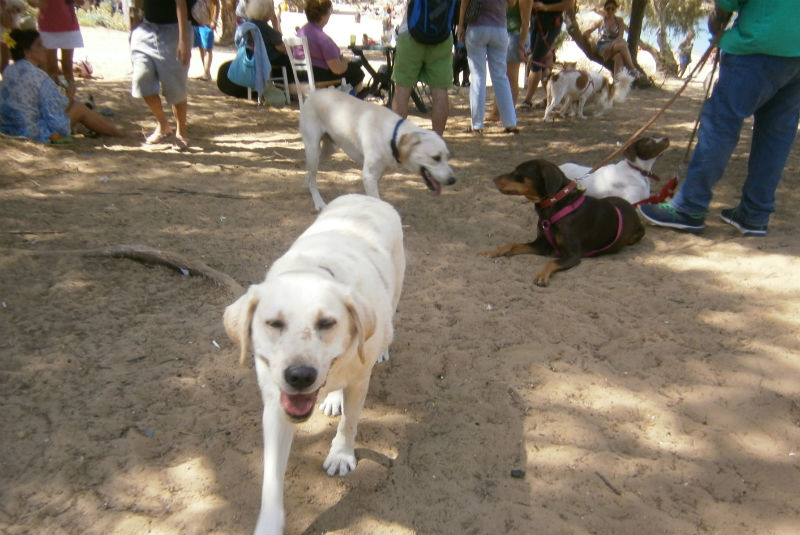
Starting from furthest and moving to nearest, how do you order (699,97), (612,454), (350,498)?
(699,97)
(612,454)
(350,498)

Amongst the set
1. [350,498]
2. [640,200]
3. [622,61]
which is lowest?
[350,498]

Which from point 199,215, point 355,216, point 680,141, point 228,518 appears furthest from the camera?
point 680,141

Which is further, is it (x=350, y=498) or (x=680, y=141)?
(x=680, y=141)

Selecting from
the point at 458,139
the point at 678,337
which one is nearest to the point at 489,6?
the point at 458,139

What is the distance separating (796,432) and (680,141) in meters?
5.83

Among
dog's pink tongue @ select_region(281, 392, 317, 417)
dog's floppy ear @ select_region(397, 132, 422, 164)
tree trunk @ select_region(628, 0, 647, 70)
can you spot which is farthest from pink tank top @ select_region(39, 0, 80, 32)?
tree trunk @ select_region(628, 0, 647, 70)

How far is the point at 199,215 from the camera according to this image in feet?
15.8

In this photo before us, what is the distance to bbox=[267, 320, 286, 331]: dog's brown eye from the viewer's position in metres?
1.83

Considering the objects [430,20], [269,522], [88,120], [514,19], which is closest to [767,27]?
[430,20]

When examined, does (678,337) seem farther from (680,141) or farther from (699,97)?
(699,97)

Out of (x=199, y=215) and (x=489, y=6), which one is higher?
(x=489, y=6)

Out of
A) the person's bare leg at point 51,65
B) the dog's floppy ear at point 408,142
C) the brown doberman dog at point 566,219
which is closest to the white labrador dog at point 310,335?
the brown doberman dog at point 566,219

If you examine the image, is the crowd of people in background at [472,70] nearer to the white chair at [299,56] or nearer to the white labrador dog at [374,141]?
the white chair at [299,56]

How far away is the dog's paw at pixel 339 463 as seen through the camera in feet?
7.73
